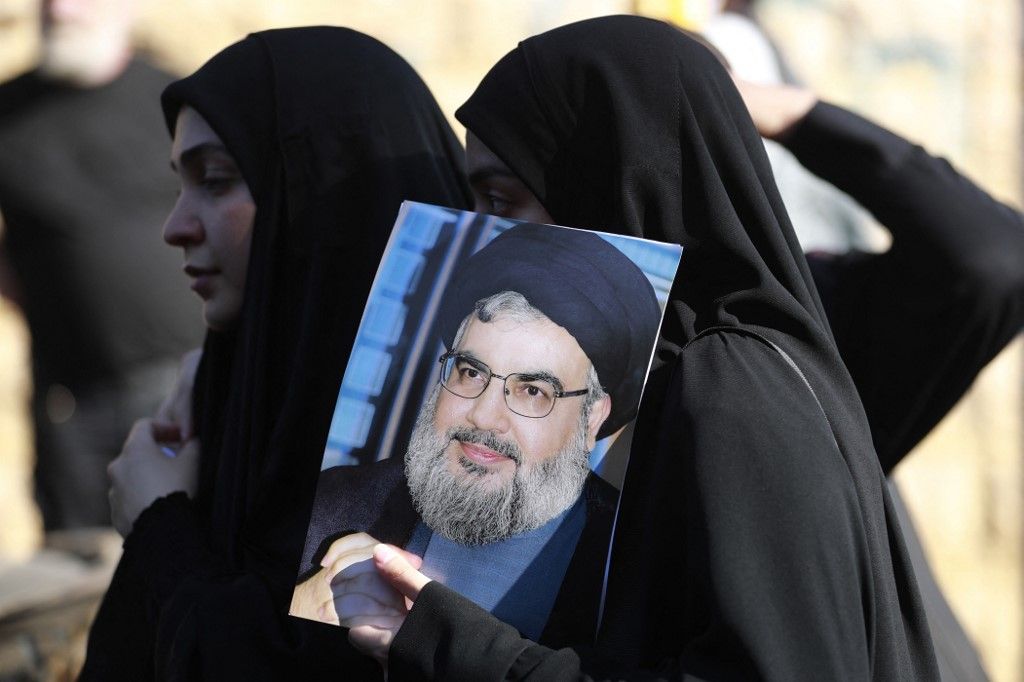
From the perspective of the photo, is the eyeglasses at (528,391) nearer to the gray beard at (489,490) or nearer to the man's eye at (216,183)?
the gray beard at (489,490)

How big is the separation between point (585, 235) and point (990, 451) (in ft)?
10.9

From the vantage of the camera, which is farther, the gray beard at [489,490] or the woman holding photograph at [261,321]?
the woman holding photograph at [261,321]

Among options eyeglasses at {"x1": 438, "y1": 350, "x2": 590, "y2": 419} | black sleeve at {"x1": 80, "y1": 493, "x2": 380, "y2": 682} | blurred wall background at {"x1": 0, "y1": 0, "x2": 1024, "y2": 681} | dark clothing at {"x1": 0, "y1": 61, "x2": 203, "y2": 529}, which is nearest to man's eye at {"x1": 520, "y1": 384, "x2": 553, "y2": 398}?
eyeglasses at {"x1": 438, "y1": 350, "x2": 590, "y2": 419}

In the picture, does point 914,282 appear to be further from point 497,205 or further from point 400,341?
point 400,341

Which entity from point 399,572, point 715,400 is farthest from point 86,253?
point 715,400

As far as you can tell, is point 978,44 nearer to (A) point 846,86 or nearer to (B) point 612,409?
(A) point 846,86

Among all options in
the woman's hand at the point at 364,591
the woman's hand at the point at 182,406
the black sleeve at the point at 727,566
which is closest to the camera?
the black sleeve at the point at 727,566

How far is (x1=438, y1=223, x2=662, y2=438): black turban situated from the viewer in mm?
1187

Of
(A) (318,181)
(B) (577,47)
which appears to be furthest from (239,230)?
(B) (577,47)

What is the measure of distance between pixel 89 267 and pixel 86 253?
40 mm

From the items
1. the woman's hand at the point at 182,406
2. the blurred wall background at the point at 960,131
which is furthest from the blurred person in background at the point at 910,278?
the blurred wall background at the point at 960,131

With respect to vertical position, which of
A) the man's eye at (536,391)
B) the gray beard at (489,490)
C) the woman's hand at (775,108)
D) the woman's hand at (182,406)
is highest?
the woman's hand at (775,108)

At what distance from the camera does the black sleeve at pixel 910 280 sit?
1918mm

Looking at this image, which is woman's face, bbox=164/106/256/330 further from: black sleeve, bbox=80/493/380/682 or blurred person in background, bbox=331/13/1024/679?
blurred person in background, bbox=331/13/1024/679
